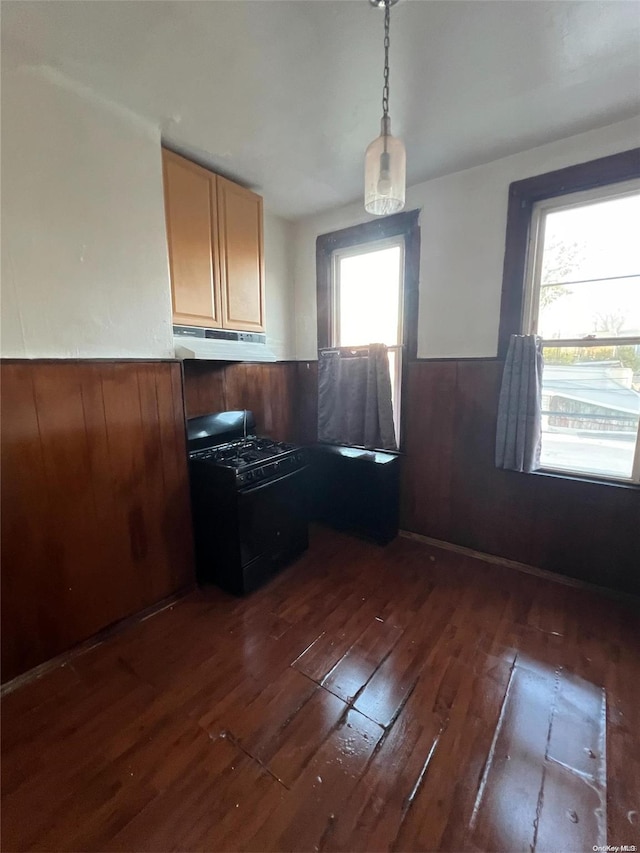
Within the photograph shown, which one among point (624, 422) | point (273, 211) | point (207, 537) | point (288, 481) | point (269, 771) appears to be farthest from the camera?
point (273, 211)

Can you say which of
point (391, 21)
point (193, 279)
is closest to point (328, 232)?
point (193, 279)

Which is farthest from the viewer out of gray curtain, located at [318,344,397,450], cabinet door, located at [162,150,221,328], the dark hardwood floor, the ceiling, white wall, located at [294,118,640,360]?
gray curtain, located at [318,344,397,450]

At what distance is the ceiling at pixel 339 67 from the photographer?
4.27 feet

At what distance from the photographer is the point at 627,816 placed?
113cm

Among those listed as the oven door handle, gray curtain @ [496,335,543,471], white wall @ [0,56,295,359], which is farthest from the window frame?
white wall @ [0,56,295,359]

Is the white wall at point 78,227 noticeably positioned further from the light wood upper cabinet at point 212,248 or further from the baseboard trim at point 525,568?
the baseboard trim at point 525,568

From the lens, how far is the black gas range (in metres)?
2.15

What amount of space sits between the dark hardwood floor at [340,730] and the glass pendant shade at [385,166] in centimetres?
208

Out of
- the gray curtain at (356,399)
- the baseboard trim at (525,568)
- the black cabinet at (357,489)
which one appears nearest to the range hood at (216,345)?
the gray curtain at (356,399)

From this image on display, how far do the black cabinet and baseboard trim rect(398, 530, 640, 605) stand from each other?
0.81 ft

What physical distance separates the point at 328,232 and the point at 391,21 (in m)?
1.76

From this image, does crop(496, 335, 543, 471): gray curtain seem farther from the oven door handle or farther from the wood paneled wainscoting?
the oven door handle

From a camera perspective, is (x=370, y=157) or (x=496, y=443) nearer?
(x=370, y=157)

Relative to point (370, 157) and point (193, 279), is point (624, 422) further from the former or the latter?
point (193, 279)
